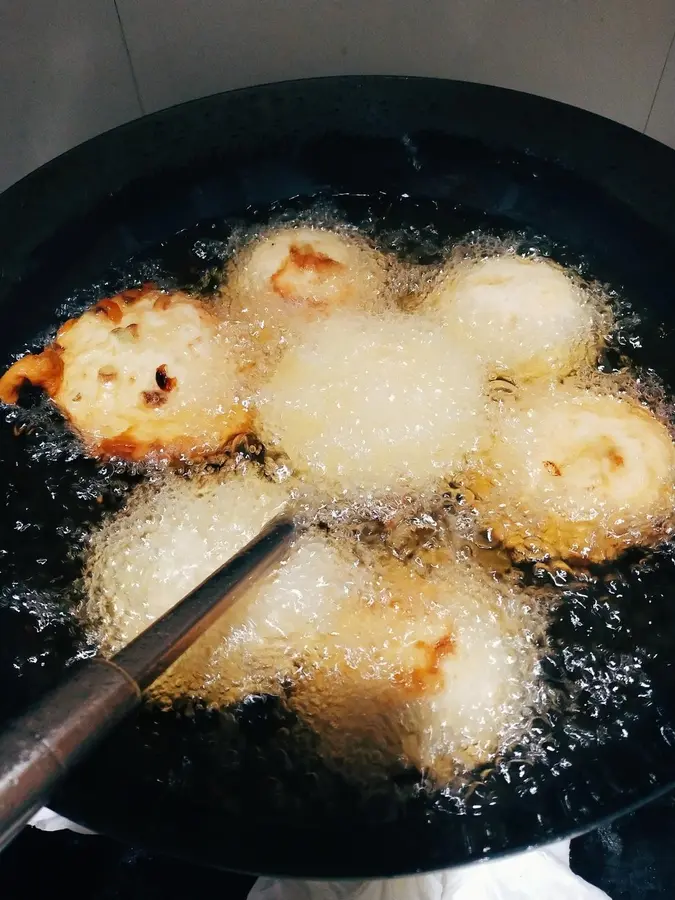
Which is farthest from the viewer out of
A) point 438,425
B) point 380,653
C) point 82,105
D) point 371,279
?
point 82,105

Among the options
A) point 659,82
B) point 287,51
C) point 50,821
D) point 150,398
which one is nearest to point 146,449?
point 150,398

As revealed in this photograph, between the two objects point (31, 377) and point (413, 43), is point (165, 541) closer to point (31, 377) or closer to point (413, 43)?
point (31, 377)

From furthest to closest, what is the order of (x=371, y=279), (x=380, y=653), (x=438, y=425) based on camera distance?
(x=371, y=279) < (x=438, y=425) < (x=380, y=653)

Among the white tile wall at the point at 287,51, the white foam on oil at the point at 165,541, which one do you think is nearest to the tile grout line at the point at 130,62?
the white tile wall at the point at 287,51

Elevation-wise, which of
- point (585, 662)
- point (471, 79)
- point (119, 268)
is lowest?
point (585, 662)

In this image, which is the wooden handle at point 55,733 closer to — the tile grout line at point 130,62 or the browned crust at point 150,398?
the browned crust at point 150,398

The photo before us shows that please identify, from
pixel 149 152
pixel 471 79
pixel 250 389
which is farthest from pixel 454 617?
pixel 471 79

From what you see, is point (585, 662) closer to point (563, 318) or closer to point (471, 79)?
point (563, 318)
